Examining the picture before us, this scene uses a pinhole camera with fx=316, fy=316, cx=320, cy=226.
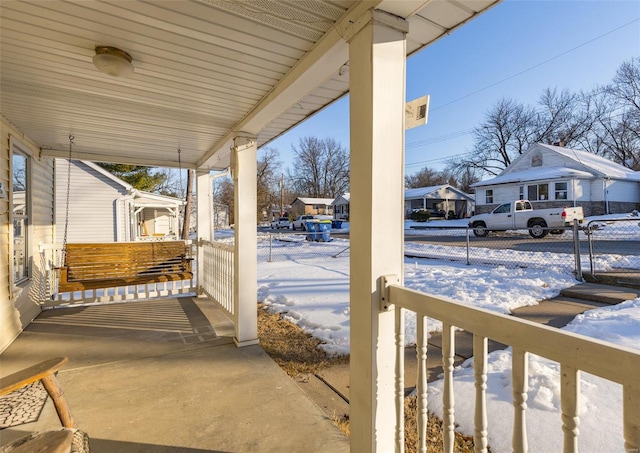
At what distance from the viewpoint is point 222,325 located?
390 cm

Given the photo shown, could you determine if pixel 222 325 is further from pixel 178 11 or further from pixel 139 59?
pixel 178 11

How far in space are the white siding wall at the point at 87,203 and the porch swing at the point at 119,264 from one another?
705 centimetres

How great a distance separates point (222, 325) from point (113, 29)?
317 cm

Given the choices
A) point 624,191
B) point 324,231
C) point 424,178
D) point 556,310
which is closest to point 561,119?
point 624,191

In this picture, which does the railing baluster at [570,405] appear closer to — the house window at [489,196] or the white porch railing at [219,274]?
the white porch railing at [219,274]

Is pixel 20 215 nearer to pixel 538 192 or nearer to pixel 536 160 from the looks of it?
pixel 538 192

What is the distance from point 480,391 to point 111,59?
2557 mm

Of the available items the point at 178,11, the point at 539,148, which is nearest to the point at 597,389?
the point at 178,11

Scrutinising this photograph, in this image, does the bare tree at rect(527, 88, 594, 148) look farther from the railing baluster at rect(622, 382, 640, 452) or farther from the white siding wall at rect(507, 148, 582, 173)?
the railing baluster at rect(622, 382, 640, 452)

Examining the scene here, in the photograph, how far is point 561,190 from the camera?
54.1 ft

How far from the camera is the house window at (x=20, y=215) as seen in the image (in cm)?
381

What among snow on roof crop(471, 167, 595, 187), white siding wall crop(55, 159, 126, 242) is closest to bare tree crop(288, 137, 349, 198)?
snow on roof crop(471, 167, 595, 187)

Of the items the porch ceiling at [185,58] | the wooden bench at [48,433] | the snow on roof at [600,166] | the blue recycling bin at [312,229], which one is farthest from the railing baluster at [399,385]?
the snow on roof at [600,166]

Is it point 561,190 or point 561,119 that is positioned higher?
point 561,119
